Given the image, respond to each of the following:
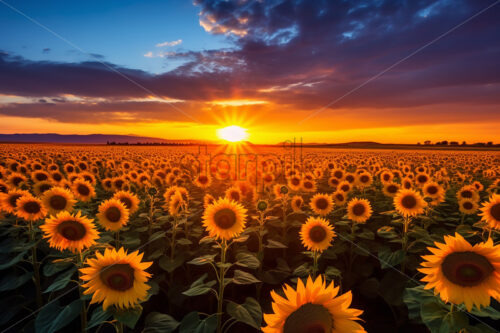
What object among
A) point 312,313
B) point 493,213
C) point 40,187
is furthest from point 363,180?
point 40,187

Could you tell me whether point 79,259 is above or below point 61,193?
below

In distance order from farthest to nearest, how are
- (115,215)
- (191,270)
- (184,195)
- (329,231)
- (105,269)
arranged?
1. (184,195)
2. (191,270)
3. (115,215)
4. (329,231)
5. (105,269)

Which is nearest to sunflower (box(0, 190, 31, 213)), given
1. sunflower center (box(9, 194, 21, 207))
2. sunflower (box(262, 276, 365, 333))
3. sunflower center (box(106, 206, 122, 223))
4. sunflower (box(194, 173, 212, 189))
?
sunflower center (box(9, 194, 21, 207))

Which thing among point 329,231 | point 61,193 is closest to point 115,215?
point 61,193

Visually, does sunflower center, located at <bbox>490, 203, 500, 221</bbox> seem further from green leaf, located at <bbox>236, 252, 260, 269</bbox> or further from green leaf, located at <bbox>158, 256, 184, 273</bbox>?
green leaf, located at <bbox>158, 256, 184, 273</bbox>

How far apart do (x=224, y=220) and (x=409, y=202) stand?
158 inches

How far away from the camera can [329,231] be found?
4773 mm

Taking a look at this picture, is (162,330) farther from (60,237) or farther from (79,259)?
(60,237)

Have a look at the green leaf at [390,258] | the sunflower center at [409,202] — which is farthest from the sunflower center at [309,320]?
the sunflower center at [409,202]

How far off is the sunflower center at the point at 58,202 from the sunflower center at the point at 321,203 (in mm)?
5830

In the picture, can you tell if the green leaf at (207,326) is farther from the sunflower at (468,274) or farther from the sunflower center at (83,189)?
the sunflower center at (83,189)

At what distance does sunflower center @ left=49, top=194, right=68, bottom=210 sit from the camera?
534 cm

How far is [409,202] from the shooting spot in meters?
5.73

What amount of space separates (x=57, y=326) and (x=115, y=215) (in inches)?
102
